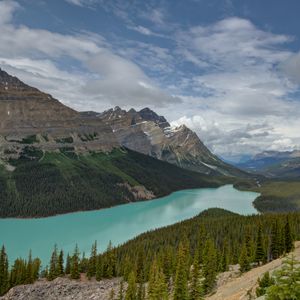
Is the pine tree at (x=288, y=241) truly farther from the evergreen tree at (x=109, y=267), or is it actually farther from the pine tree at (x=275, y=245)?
the evergreen tree at (x=109, y=267)

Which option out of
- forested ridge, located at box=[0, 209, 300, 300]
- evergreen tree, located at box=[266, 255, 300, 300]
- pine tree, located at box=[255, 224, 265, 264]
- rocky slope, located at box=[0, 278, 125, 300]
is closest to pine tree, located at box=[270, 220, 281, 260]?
forested ridge, located at box=[0, 209, 300, 300]

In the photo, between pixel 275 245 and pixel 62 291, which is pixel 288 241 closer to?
pixel 275 245

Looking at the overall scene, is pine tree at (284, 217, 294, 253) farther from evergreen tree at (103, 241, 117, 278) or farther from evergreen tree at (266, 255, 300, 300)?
evergreen tree at (266, 255, 300, 300)

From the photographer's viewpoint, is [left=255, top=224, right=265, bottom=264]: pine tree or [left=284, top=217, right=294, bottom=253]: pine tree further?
[left=284, top=217, right=294, bottom=253]: pine tree

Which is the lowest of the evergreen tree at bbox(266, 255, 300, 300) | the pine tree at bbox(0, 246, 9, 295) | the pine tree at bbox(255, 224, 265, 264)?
the pine tree at bbox(0, 246, 9, 295)

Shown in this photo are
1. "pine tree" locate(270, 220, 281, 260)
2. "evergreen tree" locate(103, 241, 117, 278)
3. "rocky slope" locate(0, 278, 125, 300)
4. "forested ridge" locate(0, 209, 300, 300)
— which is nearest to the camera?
"forested ridge" locate(0, 209, 300, 300)

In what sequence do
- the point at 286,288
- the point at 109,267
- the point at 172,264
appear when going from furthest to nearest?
1. the point at 109,267
2. the point at 172,264
3. the point at 286,288

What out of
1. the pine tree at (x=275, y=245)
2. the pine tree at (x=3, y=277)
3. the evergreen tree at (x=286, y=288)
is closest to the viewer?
the evergreen tree at (x=286, y=288)

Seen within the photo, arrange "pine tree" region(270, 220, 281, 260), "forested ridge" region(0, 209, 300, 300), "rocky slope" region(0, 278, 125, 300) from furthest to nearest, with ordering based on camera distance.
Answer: "rocky slope" region(0, 278, 125, 300), "pine tree" region(270, 220, 281, 260), "forested ridge" region(0, 209, 300, 300)

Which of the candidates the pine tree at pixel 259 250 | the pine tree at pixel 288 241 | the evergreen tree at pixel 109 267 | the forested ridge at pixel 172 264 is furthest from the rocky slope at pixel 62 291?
Result: the pine tree at pixel 288 241

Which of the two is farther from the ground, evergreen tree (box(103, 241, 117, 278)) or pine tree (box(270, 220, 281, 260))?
pine tree (box(270, 220, 281, 260))

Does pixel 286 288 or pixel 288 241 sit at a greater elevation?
pixel 286 288

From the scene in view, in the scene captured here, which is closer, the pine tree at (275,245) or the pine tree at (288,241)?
the pine tree at (288,241)

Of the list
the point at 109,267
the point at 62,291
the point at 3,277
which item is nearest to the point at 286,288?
the point at 62,291
